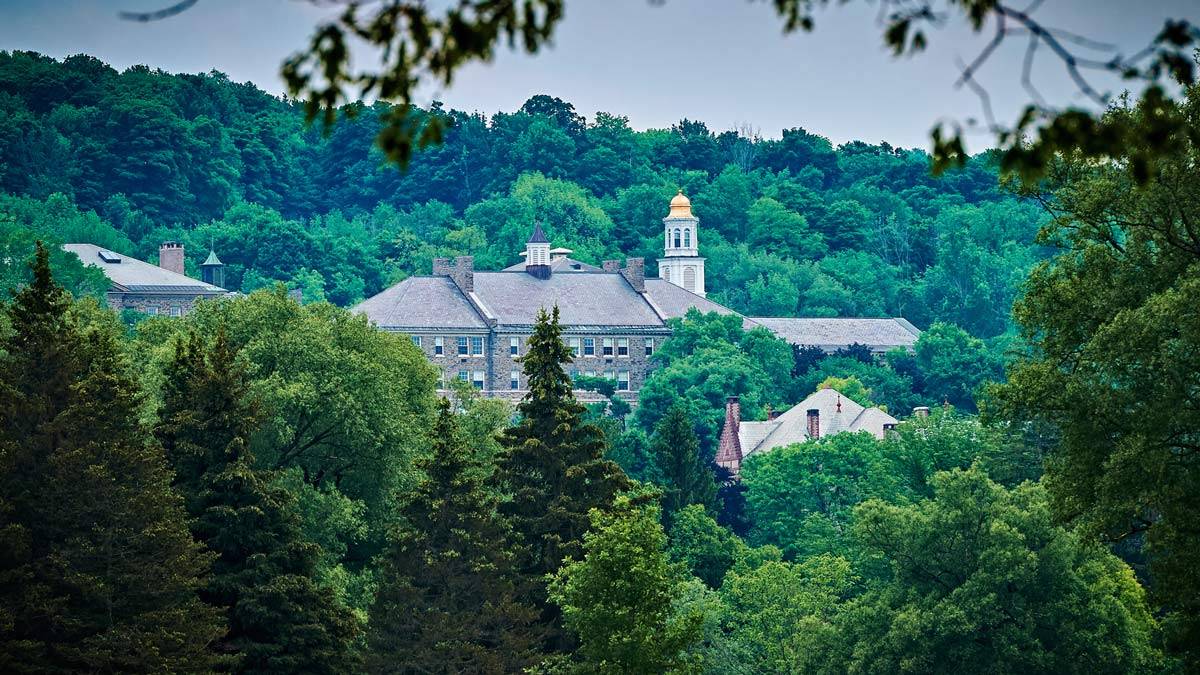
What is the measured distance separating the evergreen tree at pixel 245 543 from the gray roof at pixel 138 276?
104 meters

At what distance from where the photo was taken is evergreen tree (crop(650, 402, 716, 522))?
8375 centimetres

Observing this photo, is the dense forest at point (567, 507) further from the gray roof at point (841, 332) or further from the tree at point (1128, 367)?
the gray roof at point (841, 332)

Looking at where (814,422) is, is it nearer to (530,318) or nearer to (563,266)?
(530,318)

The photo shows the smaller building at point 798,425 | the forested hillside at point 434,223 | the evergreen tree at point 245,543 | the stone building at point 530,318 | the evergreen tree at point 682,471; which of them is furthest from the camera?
the forested hillside at point 434,223

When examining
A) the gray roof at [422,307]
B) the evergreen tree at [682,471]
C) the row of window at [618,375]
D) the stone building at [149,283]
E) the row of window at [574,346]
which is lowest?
the evergreen tree at [682,471]

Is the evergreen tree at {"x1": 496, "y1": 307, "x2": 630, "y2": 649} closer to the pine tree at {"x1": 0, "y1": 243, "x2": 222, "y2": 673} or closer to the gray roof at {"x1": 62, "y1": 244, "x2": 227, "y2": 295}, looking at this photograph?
the pine tree at {"x1": 0, "y1": 243, "x2": 222, "y2": 673}

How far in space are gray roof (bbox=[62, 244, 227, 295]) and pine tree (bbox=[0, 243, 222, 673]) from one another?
107654 mm

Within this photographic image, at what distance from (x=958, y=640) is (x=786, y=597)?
1212 centimetres

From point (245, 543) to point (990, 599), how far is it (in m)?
18.8

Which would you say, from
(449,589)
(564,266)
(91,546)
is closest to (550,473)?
(449,589)

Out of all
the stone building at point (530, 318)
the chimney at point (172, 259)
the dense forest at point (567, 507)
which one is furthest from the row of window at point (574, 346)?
the dense forest at point (567, 507)

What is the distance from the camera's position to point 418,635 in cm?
4484

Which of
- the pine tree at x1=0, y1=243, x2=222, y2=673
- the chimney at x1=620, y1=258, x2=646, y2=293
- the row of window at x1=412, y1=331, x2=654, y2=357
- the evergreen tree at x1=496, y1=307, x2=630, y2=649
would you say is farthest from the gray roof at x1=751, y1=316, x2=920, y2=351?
the pine tree at x1=0, y1=243, x2=222, y2=673

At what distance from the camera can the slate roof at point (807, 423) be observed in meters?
106
